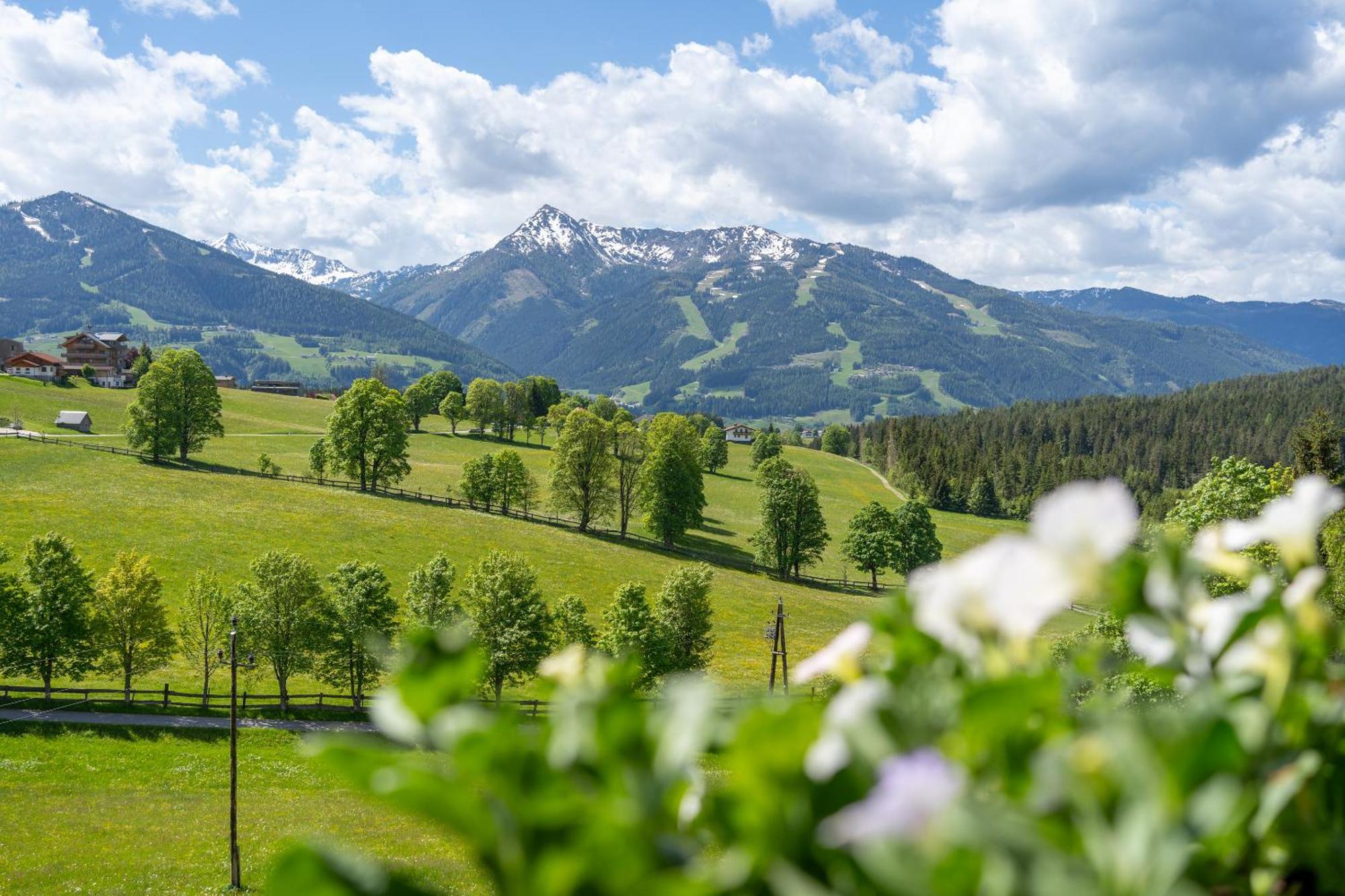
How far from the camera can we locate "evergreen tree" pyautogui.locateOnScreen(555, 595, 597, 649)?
142ft

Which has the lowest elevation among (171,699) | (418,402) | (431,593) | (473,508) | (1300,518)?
(171,699)

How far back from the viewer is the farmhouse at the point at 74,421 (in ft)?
288

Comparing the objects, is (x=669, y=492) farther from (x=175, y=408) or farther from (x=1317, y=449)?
(x=1317, y=449)

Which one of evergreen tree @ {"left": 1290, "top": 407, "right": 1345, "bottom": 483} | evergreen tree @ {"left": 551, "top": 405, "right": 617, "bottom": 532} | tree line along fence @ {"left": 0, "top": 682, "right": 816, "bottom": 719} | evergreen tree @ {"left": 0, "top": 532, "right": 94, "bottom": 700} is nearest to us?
evergreen tree @ {"left": 0, "top": 532, "right": 94, "bottom": 700}

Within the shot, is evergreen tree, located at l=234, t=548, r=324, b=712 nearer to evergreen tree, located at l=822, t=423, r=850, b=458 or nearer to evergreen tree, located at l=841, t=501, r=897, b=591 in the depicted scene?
evergreen tree, located at l=841, t=501, r=897, b=591

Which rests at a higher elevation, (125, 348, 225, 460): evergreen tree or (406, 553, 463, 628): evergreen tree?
(125, 348, 225, 460): evergreen tree

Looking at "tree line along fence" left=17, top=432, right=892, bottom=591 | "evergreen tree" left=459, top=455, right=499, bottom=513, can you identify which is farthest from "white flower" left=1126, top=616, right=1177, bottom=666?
"evergreen tree" left=459, top=455, right=499, bottom=513

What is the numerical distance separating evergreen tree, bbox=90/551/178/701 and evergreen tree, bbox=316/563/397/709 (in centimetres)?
717

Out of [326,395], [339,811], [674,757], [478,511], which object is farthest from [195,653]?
[326,395]

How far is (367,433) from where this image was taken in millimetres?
74125

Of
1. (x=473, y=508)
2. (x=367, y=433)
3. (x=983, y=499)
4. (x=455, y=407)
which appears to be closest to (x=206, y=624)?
(x=367, y=433)

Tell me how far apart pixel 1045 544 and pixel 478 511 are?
251 ft

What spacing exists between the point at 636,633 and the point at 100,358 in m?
130

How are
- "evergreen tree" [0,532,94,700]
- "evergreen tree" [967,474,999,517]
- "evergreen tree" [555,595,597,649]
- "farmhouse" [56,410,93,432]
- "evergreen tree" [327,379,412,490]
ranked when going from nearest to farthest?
"evergreen tree" [0,532,94,700]
"evergreen tree" [555,595,597,649]
"evergreen tree" [327,379,412,490]
"farmhouse" [56,410,93,432]
"evergreen tree" [967,474,999,517]
